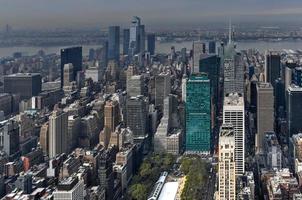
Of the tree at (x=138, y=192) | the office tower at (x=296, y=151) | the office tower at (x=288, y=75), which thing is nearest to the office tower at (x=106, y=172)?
the tree at (x=138, y=192)

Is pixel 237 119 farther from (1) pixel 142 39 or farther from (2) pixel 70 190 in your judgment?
(2) pixel 70 190

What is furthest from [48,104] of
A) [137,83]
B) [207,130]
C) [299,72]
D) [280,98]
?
[299,72]

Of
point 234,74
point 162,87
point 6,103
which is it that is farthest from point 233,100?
point 6,103

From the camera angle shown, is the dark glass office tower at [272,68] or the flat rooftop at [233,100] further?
the dark glass office tower at [272,68]

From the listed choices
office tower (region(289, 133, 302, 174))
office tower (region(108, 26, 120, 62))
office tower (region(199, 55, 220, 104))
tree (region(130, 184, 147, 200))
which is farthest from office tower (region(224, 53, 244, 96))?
tree (region(130, 184, 147, 200))

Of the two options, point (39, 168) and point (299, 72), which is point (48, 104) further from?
point (299, 72)

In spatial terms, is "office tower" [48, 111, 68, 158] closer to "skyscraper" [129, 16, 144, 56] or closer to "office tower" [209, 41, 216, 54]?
"skyscraper" [129, 16, 144, 56]

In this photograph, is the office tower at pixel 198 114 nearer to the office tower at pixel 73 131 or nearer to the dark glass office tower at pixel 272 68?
the dark glass office tower at pixel 272 68
